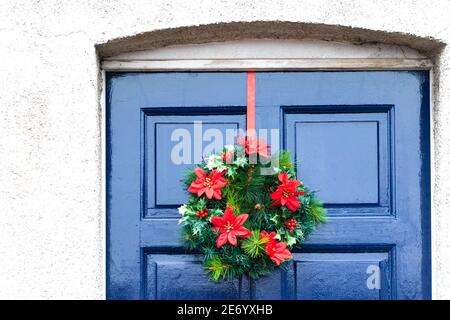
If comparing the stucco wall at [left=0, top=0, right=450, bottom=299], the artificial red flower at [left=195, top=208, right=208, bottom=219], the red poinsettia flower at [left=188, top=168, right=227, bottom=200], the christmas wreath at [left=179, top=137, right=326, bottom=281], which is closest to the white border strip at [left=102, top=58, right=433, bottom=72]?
the stucco wall at [left=0, top=0, right=450, bottom=299]

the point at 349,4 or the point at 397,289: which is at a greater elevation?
the point at 349,4

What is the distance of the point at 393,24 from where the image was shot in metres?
3.46

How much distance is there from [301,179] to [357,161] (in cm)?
29

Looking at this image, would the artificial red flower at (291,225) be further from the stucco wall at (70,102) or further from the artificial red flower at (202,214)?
the stucco wall at (70,102)

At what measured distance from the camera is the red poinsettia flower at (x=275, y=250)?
339 centimetres

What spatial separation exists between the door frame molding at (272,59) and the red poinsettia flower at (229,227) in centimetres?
61

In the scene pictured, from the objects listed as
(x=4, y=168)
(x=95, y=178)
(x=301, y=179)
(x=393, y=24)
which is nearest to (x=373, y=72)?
(x=393, y=24)

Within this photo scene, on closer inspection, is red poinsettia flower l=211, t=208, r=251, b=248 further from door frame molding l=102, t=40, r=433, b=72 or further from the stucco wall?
door frame molding l=102, t=40, r=433, b=72

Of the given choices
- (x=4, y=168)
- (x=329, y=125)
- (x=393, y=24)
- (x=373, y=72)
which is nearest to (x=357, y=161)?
(x=329, y=125)

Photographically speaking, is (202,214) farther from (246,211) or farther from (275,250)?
(275,250)

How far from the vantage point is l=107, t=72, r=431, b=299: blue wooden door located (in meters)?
3.61

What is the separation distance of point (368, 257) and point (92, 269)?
134 centimetres

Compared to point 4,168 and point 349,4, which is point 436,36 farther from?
point 4,168

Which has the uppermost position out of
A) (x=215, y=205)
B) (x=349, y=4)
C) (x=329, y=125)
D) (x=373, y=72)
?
(x=349, y=4)
